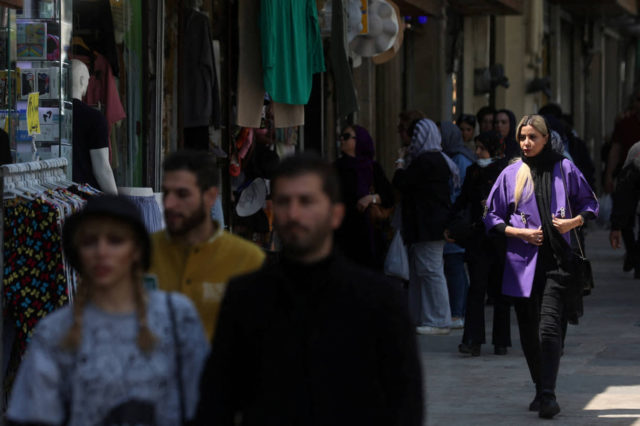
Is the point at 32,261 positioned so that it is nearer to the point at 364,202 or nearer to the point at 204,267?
the point at 204,267

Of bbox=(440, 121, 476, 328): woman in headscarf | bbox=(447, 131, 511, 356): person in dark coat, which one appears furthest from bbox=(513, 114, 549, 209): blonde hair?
bbox=(440, 121, 476, 328): woman in headscarf

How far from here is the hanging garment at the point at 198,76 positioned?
10.5 meters

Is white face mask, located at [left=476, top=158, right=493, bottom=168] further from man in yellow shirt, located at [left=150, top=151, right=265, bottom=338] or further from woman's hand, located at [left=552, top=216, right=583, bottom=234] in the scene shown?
man in yellow shirt, located at [left=150, top=151, right=265, bottom=338]

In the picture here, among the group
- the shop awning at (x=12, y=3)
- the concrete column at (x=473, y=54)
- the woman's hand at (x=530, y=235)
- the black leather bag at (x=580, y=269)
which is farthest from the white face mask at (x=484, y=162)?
the concrete column at (x=473, y=54)

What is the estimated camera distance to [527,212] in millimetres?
8094

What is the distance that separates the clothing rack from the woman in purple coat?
8.29ft

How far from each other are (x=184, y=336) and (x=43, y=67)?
4.25 metres

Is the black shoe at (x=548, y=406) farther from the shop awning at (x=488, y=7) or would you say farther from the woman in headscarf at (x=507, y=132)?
the shop awning at (x=488, y=7)

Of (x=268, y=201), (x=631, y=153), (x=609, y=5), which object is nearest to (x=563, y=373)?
(x=631, y=153)

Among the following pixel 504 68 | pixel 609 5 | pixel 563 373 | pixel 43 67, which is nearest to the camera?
pixel 43 67

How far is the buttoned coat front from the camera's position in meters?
8.05

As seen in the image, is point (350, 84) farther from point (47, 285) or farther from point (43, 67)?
point (47, 285)

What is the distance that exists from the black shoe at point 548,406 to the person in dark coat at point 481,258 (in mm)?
2566

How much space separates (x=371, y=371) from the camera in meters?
3.71
